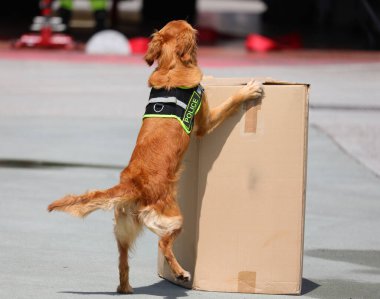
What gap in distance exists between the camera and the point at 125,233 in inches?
241

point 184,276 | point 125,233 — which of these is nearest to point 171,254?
point 184,276

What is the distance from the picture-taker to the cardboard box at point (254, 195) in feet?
21.0

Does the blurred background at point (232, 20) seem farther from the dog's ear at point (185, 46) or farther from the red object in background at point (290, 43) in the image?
the dog's ear at point (185, 46)

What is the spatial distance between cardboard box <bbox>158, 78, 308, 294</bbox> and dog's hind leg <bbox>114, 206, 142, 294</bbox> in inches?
18.4

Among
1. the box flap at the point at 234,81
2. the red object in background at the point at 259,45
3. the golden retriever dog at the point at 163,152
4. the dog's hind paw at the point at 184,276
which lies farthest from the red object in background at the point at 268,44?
the dog's hind paw at the point at 184,276

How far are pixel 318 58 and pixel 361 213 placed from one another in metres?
14.7

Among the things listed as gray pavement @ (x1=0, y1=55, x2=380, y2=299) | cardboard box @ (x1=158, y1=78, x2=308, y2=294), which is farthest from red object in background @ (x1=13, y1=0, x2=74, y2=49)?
cardboard box @ (x1=158, y1=78, x2=308, y2=294)

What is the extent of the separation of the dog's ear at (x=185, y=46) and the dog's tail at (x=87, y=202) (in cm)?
92

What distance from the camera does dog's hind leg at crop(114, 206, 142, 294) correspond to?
604 cm

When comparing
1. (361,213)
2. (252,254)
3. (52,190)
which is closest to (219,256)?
(252,254)

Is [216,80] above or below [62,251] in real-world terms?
above

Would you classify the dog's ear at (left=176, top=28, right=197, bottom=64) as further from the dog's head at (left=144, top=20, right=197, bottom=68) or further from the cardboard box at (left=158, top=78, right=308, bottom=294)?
the cardboard box at (left=158, top=78, right=308, bottom=294)

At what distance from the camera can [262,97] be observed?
21.1ft

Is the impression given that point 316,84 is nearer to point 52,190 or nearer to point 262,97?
point 52,190
